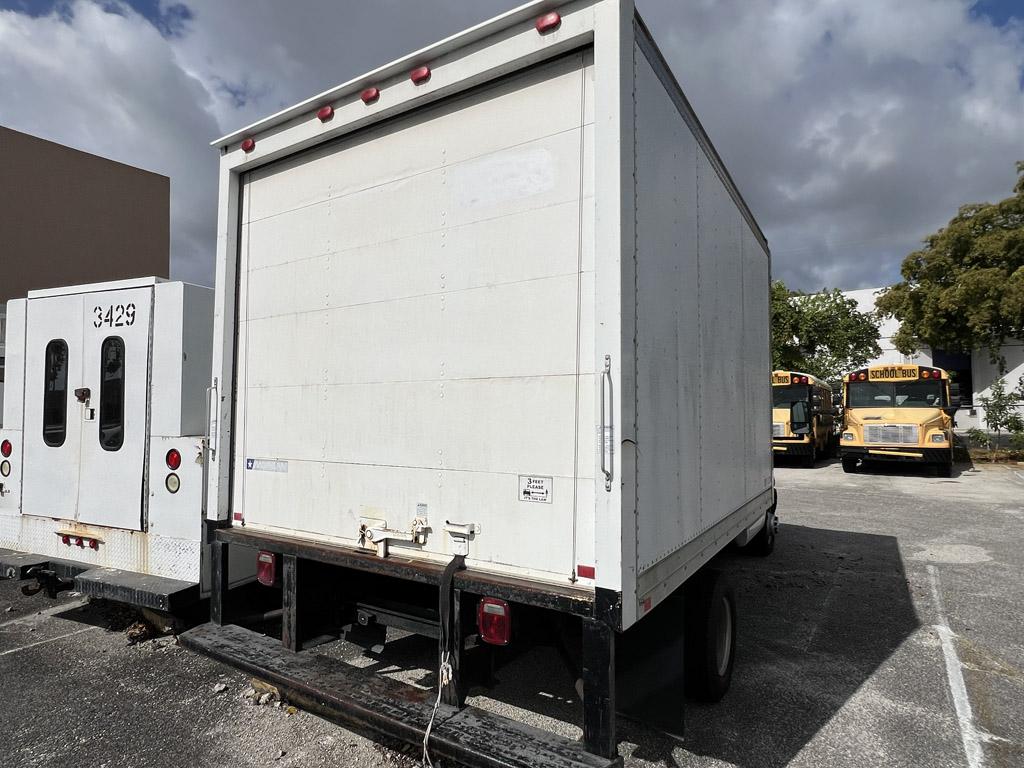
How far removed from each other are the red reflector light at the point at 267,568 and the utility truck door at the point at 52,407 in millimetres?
2308

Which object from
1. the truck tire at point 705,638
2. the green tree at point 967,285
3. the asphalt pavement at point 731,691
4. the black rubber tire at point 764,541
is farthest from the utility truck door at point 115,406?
the green tree at point 967,285

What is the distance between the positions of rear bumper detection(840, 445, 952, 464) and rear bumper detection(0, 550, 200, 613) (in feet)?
55.9

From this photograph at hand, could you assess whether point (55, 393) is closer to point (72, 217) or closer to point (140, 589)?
point (140, 589)

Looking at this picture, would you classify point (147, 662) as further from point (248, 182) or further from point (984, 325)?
point (984, 325)

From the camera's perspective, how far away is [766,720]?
11.9 feet

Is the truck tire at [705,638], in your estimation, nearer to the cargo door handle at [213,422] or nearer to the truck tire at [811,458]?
the cargo door handle at [213,422]

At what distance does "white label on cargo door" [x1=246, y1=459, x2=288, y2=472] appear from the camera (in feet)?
11.8

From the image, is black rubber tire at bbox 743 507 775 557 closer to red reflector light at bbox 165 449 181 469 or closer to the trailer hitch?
red reflector light at bbox 165 449 181 469

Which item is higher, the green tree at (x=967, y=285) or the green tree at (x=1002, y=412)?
the green tree at (x=967, y=285)

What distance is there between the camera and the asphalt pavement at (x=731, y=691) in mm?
3244

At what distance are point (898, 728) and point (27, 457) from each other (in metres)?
6.51

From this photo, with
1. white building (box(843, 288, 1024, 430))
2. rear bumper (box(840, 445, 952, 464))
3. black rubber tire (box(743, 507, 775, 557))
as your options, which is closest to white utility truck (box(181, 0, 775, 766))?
black rubber tire (box(743, 507, 775, 557))

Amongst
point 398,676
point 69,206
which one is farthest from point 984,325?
point 69,206

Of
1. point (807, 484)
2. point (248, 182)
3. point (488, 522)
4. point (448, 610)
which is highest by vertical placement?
point (248, 182)
